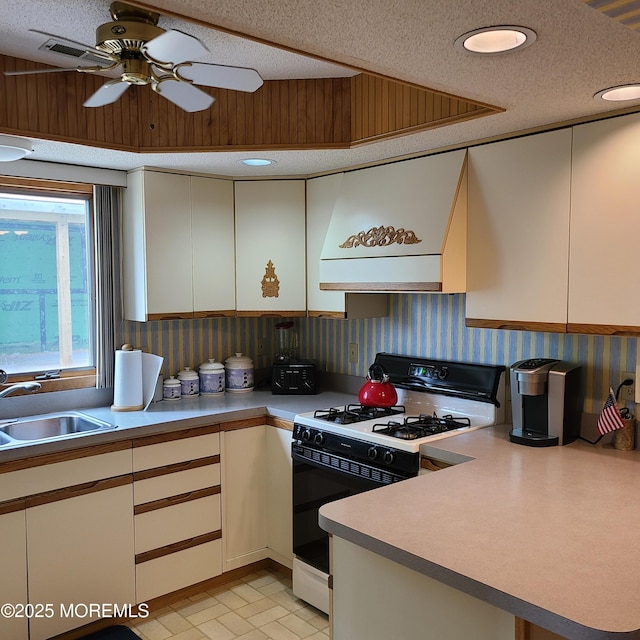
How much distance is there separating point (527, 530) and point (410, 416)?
4.48 feet

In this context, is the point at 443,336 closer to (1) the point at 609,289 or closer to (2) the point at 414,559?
(1) the point at 609,289

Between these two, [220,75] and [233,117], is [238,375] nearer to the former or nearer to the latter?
[233,117]

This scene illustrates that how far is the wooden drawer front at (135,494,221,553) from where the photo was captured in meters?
2.85

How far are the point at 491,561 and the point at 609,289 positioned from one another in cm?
118

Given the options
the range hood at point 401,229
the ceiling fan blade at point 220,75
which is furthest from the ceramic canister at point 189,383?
the ceiling fan blade at point 220,75

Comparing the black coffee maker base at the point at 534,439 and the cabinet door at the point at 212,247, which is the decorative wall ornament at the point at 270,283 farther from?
the black coffee maker base at the point at 534,439

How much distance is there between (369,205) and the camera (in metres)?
2.93

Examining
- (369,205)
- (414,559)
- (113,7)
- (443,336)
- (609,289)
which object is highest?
(113,7)

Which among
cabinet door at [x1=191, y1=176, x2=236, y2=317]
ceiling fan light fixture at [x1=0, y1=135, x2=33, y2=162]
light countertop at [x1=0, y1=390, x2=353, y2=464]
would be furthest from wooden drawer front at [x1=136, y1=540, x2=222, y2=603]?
ceiling fan light fixture at [x1=0, y1=135, x2=33, y2=162]

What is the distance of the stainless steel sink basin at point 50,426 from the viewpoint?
291cm

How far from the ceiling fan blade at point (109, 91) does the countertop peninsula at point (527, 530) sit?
1445mm

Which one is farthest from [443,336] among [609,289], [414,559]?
[414,559]

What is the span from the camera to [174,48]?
5.41 ft

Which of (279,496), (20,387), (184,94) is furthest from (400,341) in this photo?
(20,387)
